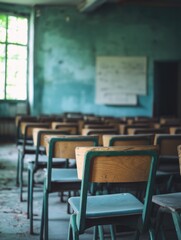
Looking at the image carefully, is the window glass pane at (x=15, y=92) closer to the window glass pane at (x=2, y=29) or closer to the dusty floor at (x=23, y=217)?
the window glass pane at (x=2, y=29)

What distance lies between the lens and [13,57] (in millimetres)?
11047

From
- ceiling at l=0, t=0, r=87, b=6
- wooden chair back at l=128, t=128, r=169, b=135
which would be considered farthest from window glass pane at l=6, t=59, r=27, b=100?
wooden chair back at l=128, t=128, r=169, b=135

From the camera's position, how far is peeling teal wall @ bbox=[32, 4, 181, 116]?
439 inches

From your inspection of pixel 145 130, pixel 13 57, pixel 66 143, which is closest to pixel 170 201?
pixel 66 143

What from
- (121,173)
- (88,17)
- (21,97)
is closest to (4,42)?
(21,97)

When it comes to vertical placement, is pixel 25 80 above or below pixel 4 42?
below

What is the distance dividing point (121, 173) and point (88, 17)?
961 centimetres

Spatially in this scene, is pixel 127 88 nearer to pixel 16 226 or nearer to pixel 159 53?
pixel 159 53

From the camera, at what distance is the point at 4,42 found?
35.6ft

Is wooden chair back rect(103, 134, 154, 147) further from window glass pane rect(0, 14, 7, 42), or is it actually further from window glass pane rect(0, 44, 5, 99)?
window glass pane rect(0, 14, 7, 42)

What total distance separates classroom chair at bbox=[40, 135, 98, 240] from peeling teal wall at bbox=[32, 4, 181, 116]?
27.1 feet

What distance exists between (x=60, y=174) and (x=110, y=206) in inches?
34.3

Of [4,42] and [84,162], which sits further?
[4,42]

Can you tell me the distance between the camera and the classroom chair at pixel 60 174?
9.31 ft
